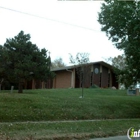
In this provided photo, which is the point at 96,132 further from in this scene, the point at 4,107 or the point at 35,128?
the point at 4,107

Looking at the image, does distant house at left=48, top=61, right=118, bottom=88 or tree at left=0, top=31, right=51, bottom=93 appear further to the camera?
distant house at left=48, top=61, right=118, bottom=88

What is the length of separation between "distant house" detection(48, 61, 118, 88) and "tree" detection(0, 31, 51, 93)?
1299 cm

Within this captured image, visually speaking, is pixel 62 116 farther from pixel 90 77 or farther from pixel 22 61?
pixel 90 77

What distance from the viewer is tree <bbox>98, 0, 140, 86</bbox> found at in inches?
659

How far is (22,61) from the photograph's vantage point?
28.5 metres

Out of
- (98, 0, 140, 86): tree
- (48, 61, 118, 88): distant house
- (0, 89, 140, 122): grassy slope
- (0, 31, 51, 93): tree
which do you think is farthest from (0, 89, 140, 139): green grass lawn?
(48, 61, 118, 88): distant house

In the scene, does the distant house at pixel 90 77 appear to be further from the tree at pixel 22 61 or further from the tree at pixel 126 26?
the tree at pixel 126 26

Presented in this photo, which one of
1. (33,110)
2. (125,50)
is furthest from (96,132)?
(125,50)

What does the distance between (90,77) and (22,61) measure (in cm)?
1739

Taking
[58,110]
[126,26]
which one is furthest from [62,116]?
[126,26]

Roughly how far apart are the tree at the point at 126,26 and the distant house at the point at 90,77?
2268 centimetres

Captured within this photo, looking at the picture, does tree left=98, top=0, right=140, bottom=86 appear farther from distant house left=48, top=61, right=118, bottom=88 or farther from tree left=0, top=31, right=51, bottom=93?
distant house left=48, top=61, right=118, bottom=88

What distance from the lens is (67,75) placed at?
44312 millimetres

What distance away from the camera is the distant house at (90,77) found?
4338cm
